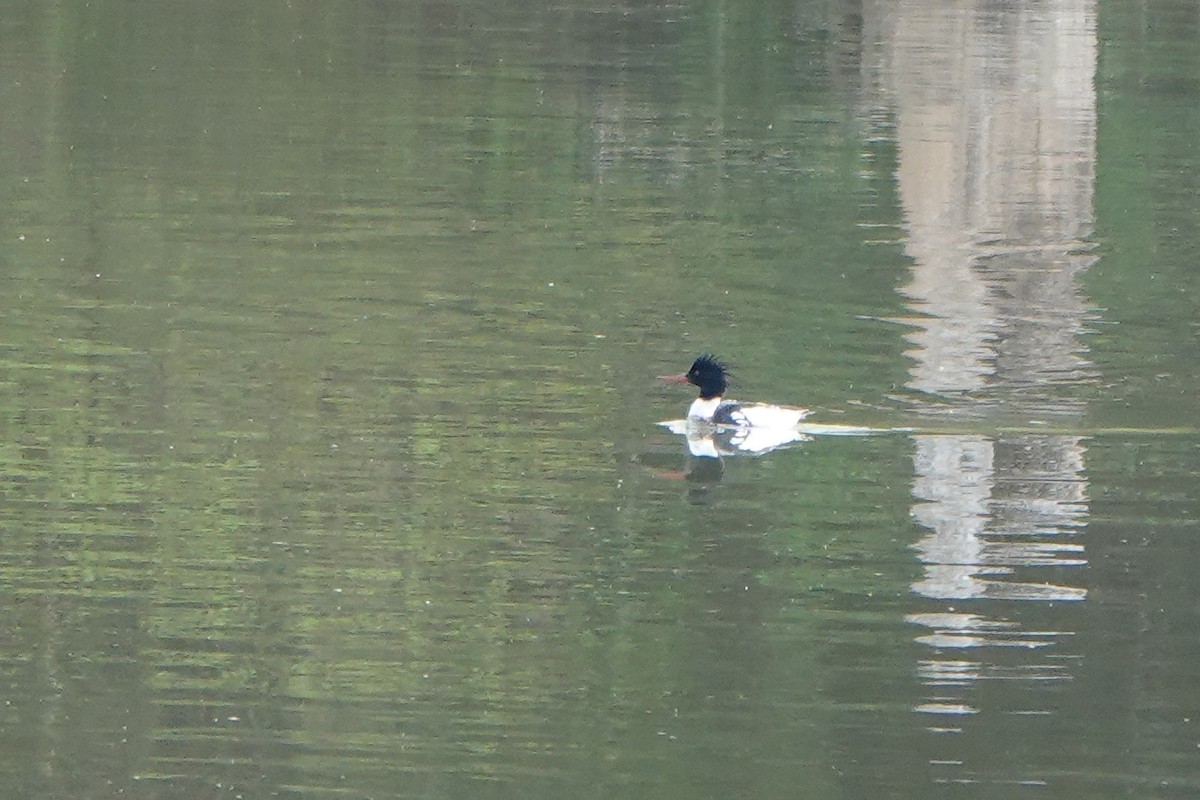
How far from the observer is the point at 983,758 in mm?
9336

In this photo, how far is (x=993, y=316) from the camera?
58.4 feet

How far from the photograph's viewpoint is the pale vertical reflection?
11141mm

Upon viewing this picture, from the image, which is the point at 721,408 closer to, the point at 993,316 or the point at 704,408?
the point at 704,408

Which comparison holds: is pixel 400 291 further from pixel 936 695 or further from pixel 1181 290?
pixel 936 695

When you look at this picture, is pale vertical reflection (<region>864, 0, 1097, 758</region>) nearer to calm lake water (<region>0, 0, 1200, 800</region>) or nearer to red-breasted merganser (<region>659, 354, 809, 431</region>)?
calm lake water (<region>0, 0, 1200, 800</region>)

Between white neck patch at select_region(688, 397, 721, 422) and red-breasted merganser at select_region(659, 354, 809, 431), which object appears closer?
A: red-breasted merganser at select_region(659, 354, 809, 431)

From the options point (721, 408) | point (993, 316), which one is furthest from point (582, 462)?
point (993, 316)

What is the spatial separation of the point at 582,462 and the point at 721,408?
1320 mm

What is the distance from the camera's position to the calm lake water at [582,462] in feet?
31.4

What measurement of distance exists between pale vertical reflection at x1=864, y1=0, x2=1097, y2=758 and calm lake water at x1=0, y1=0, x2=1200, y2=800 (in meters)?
0.05

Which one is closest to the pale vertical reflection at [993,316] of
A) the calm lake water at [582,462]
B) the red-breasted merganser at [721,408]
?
the calm lake water at [582,462]

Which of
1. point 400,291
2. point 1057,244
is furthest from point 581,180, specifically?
point 400,291

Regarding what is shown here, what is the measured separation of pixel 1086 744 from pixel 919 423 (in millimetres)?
4877

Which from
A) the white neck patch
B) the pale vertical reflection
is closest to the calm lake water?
the pale vertical reflection
